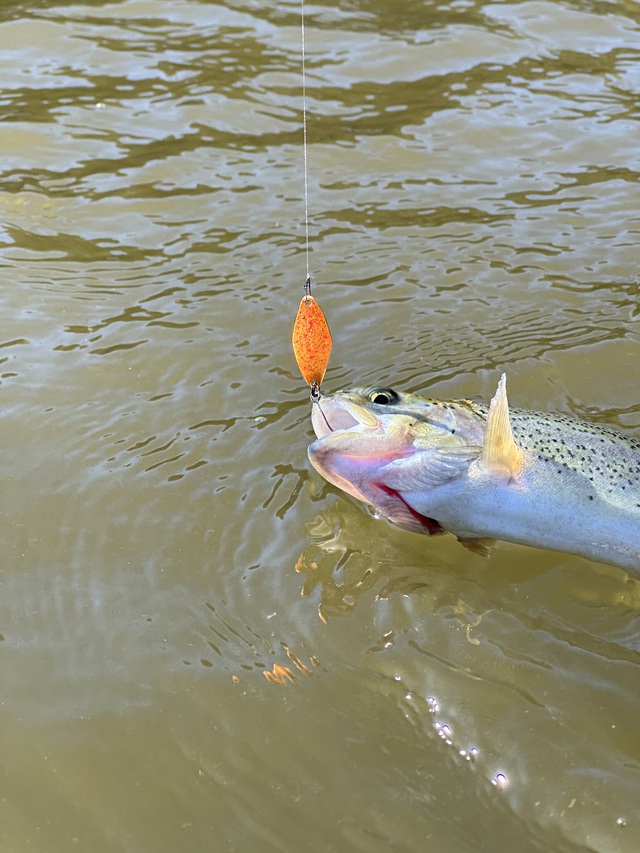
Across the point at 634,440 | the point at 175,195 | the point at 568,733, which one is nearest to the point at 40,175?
the point at 175,195

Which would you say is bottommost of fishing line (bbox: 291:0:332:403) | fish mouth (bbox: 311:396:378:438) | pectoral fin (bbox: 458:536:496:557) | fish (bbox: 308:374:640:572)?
pectoral fin (bbox: 458:536:496:557)

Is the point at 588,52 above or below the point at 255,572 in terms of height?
above

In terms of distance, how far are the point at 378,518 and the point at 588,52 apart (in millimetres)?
7954

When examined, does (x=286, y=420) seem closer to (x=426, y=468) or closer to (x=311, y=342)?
(x=311, y=342)

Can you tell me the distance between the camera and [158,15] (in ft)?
37.8

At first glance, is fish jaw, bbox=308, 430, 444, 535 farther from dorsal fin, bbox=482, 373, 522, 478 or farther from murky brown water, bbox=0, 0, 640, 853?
dorsal fin, bbox=482, 373, 522, 478

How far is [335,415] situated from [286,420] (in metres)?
1.19

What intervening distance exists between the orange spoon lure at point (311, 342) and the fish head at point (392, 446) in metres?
0.25

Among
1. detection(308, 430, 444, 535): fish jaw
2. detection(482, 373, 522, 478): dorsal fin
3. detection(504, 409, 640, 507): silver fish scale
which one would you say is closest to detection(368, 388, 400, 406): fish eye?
detection(308, 430, 444, 535): fish jaw

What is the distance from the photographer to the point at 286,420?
5688 millimetres

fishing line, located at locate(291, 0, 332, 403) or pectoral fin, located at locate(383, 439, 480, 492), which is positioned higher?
fishing line, located at locate(291, 0, 332, 403)

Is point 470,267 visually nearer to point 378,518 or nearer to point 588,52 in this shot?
point 378,518

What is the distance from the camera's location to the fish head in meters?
4.37

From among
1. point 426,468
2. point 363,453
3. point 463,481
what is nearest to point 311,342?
point 363,453
